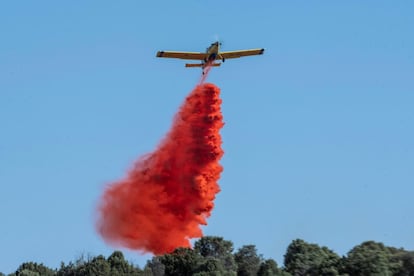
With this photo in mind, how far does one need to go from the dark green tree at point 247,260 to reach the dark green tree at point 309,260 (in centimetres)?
639

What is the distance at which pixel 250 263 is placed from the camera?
569ft

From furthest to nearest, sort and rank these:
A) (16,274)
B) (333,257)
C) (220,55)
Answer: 1. (16,274)
2. (333,257)
3. (220,55)

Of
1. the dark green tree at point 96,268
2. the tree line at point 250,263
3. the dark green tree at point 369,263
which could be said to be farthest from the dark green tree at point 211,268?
the dark green tree at point 369,263

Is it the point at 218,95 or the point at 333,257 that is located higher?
the point at 218,95

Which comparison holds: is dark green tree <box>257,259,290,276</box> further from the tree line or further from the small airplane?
the small airplane

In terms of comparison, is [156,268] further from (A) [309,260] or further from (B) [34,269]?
(B) [34,269]

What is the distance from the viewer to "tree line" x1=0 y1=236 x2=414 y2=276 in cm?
14575

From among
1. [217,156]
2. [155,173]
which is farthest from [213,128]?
[155,173]

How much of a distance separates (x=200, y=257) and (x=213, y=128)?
23.7 meters

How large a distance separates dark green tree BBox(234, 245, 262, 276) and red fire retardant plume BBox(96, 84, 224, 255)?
13.0 m

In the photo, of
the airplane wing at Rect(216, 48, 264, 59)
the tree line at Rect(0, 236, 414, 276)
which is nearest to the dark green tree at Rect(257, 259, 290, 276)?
the tree line at Rect(0, 236, 414, 276)

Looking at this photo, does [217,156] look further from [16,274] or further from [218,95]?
[16,274]

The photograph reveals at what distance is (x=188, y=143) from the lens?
151375mm

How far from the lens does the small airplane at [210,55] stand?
14162cm
